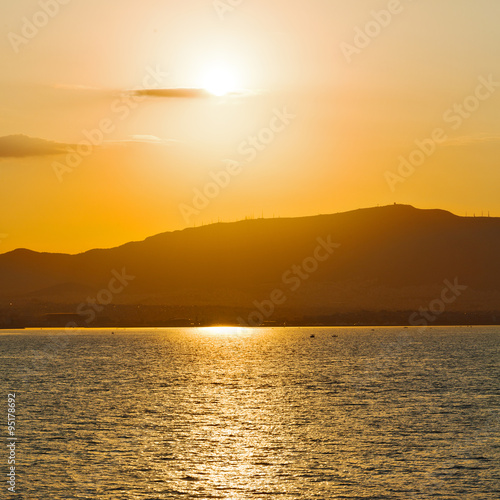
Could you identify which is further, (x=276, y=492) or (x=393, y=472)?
(x=393, y=472)

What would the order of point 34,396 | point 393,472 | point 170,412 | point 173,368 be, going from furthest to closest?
point 173,368 → point 34,396 → point 170,412 → point 393,472

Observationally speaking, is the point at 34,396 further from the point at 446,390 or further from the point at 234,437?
the point at 446,390

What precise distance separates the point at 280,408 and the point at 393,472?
41.1 meters

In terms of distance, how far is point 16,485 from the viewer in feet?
194

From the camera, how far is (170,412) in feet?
331

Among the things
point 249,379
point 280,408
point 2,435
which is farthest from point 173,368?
point 2,435

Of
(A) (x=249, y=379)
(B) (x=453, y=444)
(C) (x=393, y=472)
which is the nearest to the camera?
(C) (x=393, y=472)

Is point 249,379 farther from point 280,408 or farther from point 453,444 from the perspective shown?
point 453,444

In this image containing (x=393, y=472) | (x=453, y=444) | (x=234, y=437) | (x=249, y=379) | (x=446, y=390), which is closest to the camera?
(x=393, y=472)

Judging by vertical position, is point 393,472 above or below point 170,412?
below

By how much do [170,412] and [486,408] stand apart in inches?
1564

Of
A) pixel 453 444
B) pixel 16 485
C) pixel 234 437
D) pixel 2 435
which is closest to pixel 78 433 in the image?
pixel 2 435

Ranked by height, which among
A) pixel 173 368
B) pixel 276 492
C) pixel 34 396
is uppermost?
pixel 173 368

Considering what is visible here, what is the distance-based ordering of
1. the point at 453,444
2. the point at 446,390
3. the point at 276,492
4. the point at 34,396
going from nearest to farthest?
the point at 276,492 → the point at 453,444 → the point at 34,396 → the point at 446,390
